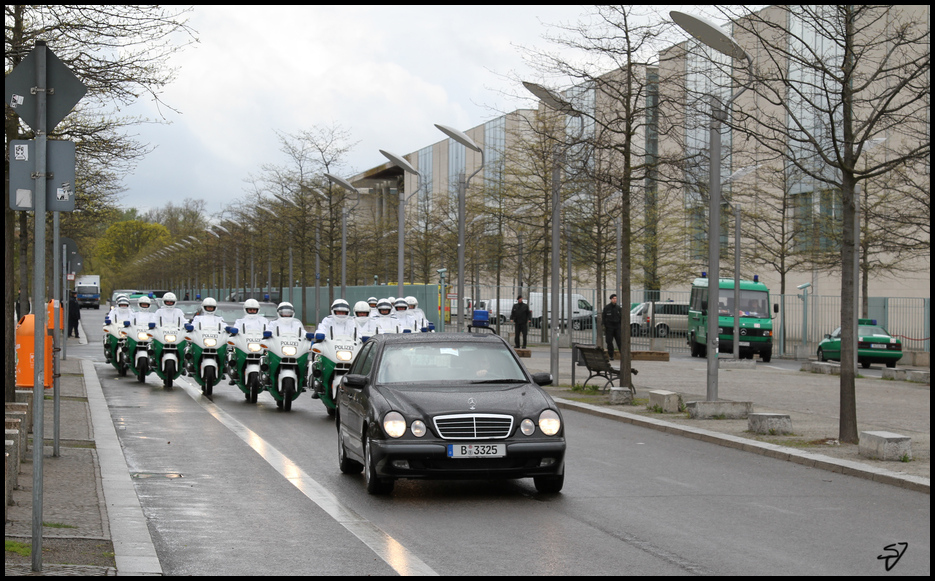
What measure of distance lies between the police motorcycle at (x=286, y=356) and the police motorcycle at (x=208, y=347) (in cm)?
287

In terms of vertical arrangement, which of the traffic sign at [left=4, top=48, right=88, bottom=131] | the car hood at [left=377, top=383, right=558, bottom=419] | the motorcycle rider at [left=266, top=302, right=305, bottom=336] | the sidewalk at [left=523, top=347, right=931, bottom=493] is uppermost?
the traffic sign at [left=4, top=48, right=88, bottom=131]

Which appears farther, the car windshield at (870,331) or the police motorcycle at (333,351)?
the car windshield at (870,331)

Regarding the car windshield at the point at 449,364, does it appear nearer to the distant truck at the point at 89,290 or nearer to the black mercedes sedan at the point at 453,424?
the black mercedes sedan at the point at 453,424

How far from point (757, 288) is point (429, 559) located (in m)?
34.3

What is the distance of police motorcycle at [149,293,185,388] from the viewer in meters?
23.1

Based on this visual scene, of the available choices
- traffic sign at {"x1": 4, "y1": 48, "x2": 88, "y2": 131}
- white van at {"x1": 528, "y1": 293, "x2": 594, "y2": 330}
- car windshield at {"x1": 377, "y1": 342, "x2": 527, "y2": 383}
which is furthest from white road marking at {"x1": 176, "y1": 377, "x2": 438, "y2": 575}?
white van at {"x1": 528, "y1": 293, "x2": 594, "y2": 330}

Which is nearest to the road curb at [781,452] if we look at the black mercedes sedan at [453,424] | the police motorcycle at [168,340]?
the black mercedes sedan at [453,424]

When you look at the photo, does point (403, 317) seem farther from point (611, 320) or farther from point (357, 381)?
point (611, 320)

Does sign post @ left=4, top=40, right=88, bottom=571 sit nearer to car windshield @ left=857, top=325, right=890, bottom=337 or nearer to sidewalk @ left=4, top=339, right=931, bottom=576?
sidewalk @ left=4, top=339, right=931, bottom=576

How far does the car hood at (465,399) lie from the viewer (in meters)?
9.66

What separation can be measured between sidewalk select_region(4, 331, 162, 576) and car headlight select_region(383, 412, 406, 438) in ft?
6.90

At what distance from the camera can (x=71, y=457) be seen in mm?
11797

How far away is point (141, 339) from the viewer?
24.2 metres

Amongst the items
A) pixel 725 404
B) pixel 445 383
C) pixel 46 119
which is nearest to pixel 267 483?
pixel 445 383
